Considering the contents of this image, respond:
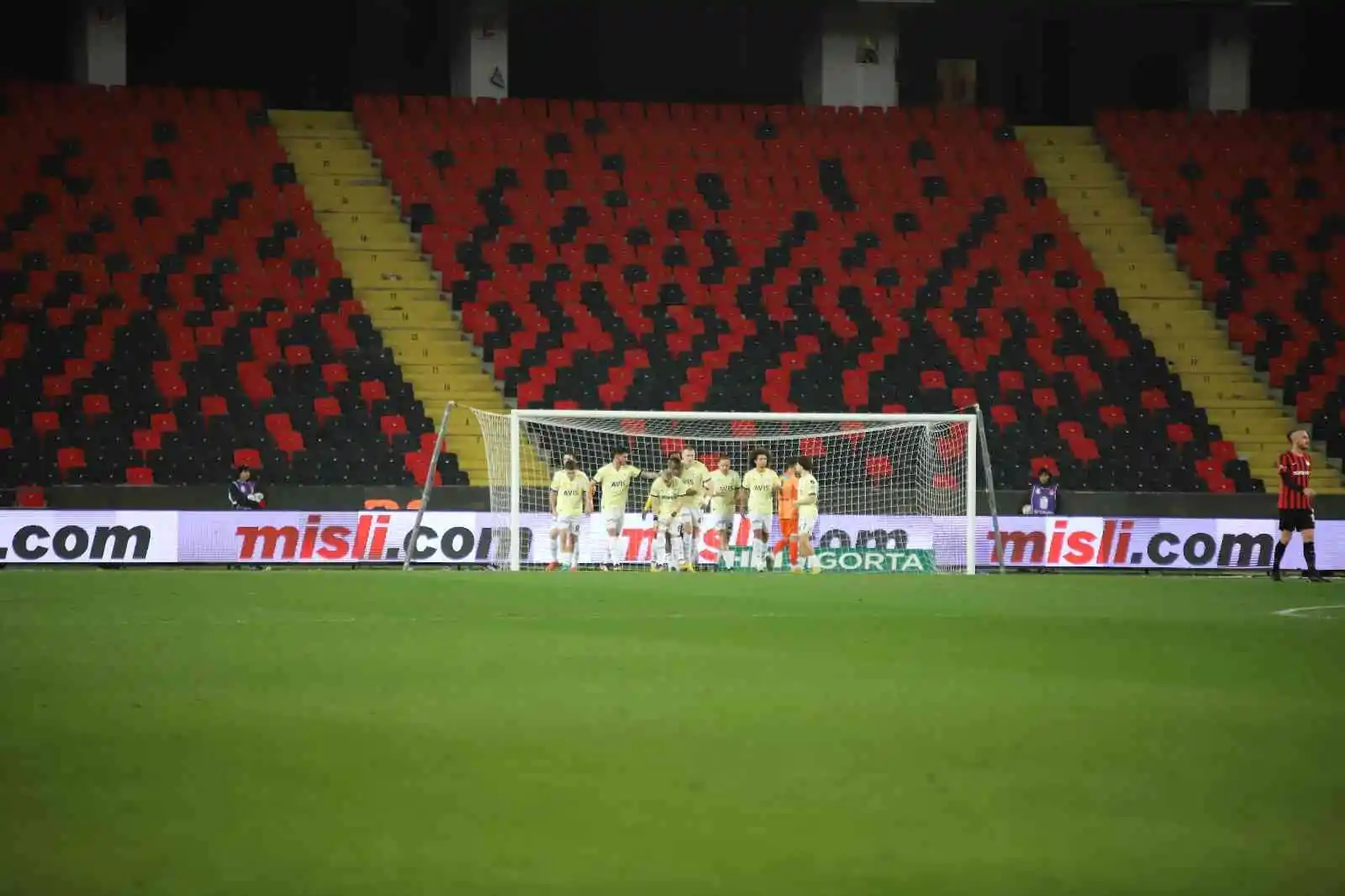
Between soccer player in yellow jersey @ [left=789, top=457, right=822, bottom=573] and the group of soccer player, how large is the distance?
0.04ft

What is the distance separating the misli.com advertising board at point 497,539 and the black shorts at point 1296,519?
149 inches

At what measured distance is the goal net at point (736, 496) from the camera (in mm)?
25672

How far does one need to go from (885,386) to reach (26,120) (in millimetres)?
15776

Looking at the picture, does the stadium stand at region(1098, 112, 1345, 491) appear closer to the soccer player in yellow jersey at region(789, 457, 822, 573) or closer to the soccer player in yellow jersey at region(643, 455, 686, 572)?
the soccer player in yellow jersey at region(789, 457, 822, 573)

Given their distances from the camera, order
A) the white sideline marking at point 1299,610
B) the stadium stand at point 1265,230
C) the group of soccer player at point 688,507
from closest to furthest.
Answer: the white sideline marking at point 1299,610 < the group of soccer player at point 688,507 < the stadium stand at point 1265,230

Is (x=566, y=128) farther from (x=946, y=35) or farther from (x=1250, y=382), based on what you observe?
(x=1250, y=382)

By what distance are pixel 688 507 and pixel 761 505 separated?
1044mm

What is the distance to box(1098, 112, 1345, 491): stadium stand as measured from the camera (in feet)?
105

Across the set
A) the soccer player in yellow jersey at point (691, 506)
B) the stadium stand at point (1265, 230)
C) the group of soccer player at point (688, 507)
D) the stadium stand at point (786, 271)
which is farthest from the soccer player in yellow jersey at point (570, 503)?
the stadium stand at point (1265, 230)

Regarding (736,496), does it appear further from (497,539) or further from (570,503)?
(497,539)

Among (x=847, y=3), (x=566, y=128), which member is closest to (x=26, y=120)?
(x=566, y=128)

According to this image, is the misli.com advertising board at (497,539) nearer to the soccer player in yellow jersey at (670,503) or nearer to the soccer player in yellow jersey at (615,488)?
the soccer player in yellow jersey at (615,488)

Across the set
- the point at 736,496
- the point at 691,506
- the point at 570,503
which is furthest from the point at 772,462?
the point at 570,503

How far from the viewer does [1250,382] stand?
1293 inches
